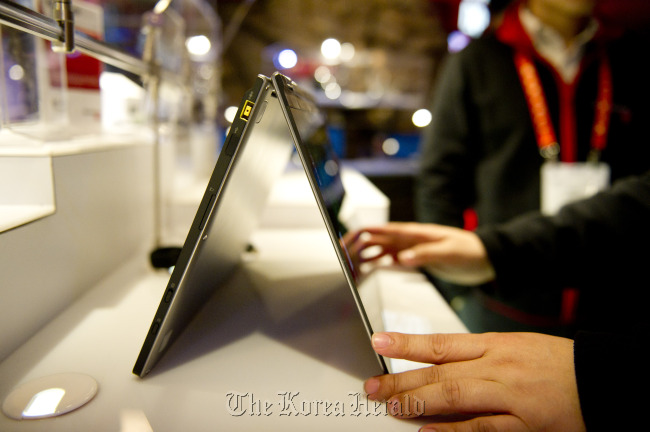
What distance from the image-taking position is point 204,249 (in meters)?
0.46

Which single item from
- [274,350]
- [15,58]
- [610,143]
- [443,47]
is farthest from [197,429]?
[443,47]

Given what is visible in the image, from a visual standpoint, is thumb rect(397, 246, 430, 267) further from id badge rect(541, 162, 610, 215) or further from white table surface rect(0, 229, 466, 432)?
id badge rect(541, 162, 610, 215)

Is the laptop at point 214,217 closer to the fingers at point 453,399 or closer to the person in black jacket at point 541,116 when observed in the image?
the fingers at point 453,399

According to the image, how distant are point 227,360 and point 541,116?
129 cm

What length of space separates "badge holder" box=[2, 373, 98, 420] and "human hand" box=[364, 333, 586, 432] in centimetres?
31

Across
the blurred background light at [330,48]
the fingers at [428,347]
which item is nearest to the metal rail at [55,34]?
the fingers at [428,347]

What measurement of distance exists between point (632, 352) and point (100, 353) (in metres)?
0.62

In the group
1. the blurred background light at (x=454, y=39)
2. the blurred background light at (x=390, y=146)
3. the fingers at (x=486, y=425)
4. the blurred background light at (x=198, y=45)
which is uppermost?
the blurred background light at (x=454, y=39)

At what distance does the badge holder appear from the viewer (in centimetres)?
41

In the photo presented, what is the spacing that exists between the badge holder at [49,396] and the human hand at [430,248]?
530mm

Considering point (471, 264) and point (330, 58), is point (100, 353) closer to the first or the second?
point (471, 264)

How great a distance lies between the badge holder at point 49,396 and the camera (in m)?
0.41

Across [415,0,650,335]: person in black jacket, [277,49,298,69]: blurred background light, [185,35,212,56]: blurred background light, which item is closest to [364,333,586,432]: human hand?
[415,0,650,335]: person in black jacket

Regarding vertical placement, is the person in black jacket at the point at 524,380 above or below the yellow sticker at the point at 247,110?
below
